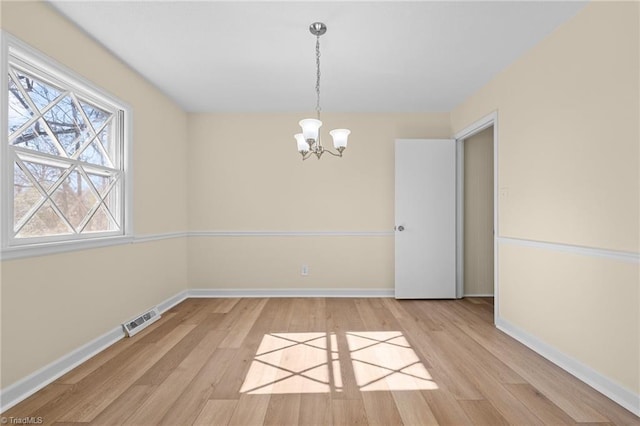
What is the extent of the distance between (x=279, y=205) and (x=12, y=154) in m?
2.70

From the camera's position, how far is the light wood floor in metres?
1.70

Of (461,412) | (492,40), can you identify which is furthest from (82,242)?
(492,40)

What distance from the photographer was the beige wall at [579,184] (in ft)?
5.96

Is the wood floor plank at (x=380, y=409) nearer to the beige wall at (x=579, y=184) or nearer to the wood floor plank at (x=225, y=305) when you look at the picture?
the beige wall at (x=579, y=184)

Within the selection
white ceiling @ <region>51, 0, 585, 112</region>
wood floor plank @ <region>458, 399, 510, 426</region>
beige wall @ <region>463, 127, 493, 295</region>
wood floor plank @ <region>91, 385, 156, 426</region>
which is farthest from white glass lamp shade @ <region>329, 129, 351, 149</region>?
beige wall @ <region>463, 127, 493, 295</region>

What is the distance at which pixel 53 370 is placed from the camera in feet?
6.75

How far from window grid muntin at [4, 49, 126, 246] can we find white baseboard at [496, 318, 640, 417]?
3512mm

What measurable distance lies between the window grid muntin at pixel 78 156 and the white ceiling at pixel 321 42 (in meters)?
0.45

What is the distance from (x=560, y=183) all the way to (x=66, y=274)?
11.5ft

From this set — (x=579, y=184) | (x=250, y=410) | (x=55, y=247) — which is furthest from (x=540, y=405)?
(x=55, y=247)

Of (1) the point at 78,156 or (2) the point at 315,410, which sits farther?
(1) the point at 78,156

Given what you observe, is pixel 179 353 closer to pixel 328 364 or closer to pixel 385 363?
pixel 328 364

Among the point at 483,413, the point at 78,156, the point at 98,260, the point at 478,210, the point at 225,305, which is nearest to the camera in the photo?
the point at 483,413

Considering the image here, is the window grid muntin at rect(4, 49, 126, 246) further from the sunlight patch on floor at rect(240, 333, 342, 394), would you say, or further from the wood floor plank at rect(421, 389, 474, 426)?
the wood floor plank at rect(421, 389, 474, 426)
